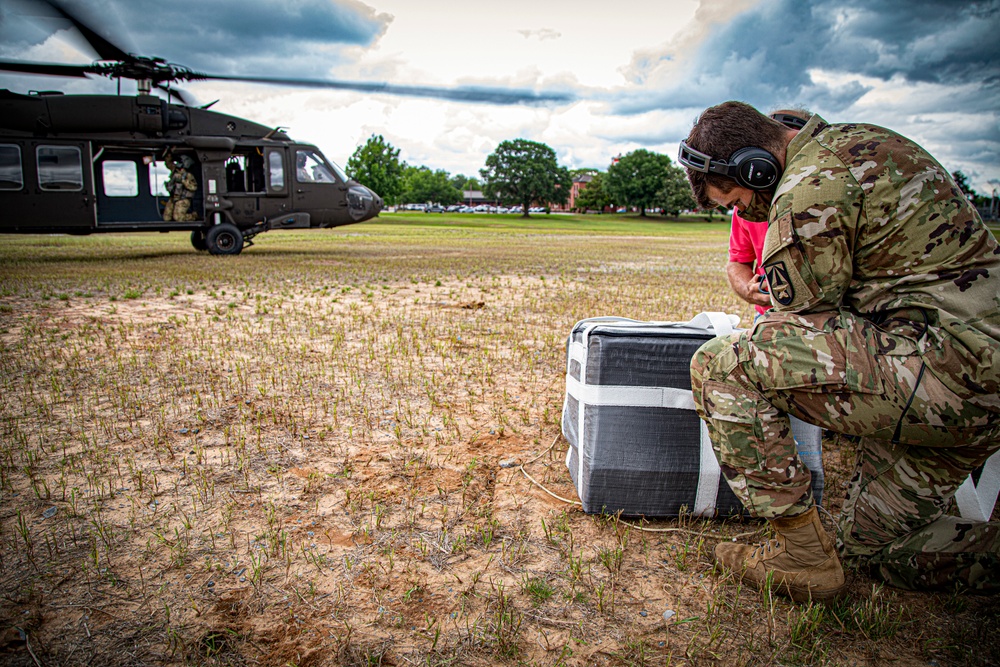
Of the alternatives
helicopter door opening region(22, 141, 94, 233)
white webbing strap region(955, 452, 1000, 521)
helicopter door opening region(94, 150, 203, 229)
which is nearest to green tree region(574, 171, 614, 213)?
helicopter door opening region(94, 150, 203, 229)

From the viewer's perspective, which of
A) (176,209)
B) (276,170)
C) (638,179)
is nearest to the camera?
(176,209)

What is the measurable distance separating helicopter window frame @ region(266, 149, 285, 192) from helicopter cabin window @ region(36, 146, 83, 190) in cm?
410

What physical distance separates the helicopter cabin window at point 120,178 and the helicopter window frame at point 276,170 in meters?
3.09

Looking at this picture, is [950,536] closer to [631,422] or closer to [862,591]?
[862,591]

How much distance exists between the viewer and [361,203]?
17.3 meters

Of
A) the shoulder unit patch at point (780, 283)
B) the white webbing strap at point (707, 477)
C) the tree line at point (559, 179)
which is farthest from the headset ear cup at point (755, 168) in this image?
the tree line at point (559, 179)

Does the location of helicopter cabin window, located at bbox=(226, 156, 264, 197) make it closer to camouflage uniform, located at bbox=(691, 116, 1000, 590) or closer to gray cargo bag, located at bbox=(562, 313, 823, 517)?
gray cargo bag, located at bbox=(562, 313, 823, 517)

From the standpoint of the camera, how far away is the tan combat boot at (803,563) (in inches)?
87.7

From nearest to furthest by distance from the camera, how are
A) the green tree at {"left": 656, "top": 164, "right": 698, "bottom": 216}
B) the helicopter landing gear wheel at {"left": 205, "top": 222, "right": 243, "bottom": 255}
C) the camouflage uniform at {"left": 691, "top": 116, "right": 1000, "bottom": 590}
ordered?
the camouflage uniform at {"left": 691, "top": 116, "right": 1000, "bottom": 590}, the helicopter landing gear wheel at {"left": 205, "top": 222, "right": 243, "bottom": 255}, the green tree at {"left": 656, "top": 164, "right": 698, "bottom": 216}

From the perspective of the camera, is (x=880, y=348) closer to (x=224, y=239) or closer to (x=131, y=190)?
(x=224, y=239)

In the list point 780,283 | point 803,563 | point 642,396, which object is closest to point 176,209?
point 642,396

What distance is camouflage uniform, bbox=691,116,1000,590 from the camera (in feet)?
6.50

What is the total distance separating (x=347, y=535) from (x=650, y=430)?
55.6 inches

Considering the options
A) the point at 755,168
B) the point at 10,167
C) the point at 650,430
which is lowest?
the point at 650,430
